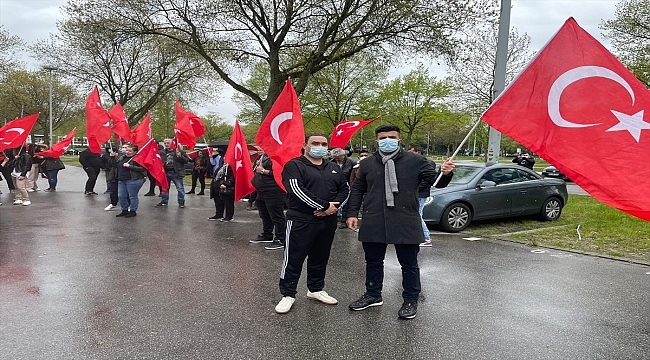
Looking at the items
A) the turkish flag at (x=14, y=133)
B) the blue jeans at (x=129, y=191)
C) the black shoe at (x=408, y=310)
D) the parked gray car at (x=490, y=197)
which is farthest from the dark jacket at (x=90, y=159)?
the black shoe at (x=408, y=310)

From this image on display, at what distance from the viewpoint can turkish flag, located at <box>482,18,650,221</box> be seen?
13.0 feet

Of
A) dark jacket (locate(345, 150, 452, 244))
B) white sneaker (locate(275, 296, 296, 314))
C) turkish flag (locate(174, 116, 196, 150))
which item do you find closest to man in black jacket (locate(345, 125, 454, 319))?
dark jacket (locate(345, 150, 452, 244))

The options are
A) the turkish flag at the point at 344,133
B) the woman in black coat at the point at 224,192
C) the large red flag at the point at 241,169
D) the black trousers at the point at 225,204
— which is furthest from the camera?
the turkish flag at the point at 344,133

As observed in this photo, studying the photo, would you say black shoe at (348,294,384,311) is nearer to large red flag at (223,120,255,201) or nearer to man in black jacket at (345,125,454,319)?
man in black jacket at (345,125,454,319)

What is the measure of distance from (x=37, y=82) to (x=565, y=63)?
44.1m

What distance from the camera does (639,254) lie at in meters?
7.86

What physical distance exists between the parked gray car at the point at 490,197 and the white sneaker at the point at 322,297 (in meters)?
5.05

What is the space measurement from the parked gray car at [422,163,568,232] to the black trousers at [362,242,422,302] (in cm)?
503

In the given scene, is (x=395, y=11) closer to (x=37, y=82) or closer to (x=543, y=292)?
(x=543, y=292)

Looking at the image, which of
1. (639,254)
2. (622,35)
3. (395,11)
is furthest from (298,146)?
(622,35)

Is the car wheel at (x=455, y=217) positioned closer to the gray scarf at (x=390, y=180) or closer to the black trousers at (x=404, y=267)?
the black trousers at (x=404, y=267)

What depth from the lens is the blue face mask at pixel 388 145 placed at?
465 cm

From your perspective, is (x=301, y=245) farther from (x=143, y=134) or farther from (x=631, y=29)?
(x=631, y=29)

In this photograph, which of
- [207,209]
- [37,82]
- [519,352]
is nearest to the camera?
[519,352]
